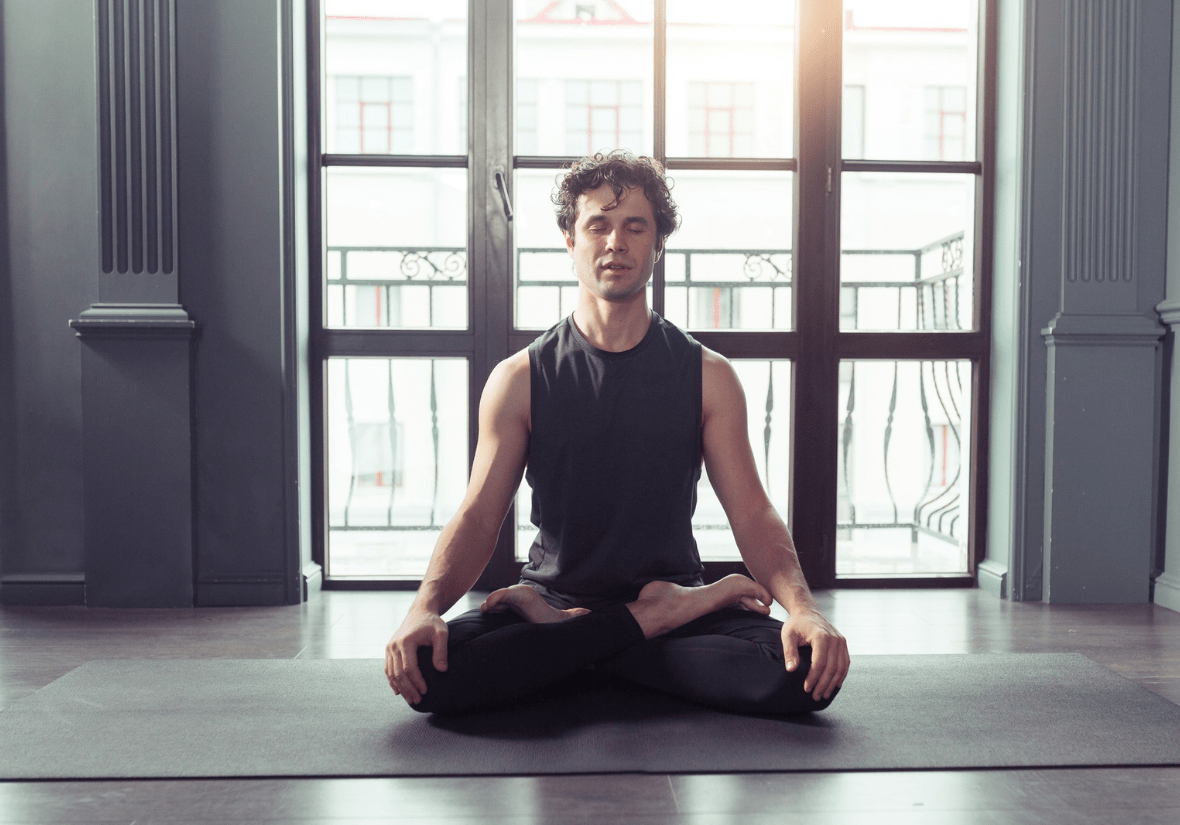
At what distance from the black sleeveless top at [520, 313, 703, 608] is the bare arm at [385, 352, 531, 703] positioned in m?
0.04

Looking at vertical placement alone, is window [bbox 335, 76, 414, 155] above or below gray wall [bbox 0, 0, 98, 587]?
above

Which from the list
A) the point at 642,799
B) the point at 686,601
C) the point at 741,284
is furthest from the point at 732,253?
the point at 642,799

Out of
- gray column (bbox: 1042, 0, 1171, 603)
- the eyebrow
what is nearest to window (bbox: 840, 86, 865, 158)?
gray column (bbox: 1042, 0, 1171, 603)

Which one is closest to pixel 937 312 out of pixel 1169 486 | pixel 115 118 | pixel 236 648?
pixel 1169 486

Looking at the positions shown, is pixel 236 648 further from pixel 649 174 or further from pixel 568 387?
pixel 649 174

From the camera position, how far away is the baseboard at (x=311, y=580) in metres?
2.48

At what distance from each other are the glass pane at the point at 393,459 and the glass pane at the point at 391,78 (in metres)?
0.70

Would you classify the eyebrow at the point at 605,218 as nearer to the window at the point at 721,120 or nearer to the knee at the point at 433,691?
the knee at the point at 433,691

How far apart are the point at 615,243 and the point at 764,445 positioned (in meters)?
1.56

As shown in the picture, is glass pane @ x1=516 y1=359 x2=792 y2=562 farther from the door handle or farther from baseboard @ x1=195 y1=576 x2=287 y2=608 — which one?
the door handle

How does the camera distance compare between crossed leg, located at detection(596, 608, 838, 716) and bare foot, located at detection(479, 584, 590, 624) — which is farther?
bare foot, located at detection(479, 584, 590, 624)

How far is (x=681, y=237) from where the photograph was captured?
110 inches

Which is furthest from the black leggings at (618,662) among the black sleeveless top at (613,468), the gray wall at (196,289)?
the gray wall at (196,289)

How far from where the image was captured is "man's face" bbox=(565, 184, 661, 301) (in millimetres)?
1581
